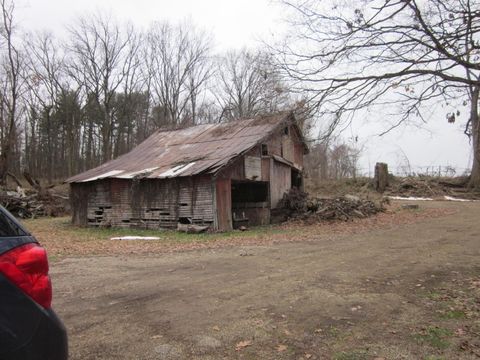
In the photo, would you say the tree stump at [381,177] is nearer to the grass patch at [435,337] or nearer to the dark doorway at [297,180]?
the dark doorway at [297,180]

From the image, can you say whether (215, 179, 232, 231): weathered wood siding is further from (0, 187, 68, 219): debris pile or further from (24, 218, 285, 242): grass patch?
(0, 187, 68, 219): debris pile

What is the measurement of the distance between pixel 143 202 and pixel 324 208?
8.64 m

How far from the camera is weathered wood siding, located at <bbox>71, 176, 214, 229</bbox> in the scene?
17.9 m

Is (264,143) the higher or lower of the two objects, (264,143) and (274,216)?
the higher

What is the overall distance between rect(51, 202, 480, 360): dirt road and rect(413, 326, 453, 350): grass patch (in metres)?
0.01

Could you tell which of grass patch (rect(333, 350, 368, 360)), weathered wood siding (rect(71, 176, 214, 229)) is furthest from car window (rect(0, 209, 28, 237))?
weathered wood siding (rect(71, 176, 214, 229))

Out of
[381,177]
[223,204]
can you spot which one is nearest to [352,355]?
[223,204]

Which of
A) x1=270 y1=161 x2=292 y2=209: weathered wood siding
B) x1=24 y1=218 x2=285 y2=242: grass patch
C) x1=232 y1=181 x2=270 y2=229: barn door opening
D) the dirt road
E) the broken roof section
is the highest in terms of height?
the broken roof section

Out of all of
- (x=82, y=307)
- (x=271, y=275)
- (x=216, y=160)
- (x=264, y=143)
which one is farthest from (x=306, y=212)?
(x=82, y=307)

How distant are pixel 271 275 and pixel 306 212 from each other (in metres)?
13.8

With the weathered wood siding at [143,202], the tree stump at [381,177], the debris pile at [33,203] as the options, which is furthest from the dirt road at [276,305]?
the tree stump at [381,177]

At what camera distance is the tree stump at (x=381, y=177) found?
31.8 meters

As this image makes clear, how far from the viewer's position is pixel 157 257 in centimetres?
1078

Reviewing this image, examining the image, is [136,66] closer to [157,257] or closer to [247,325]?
[157,257]
